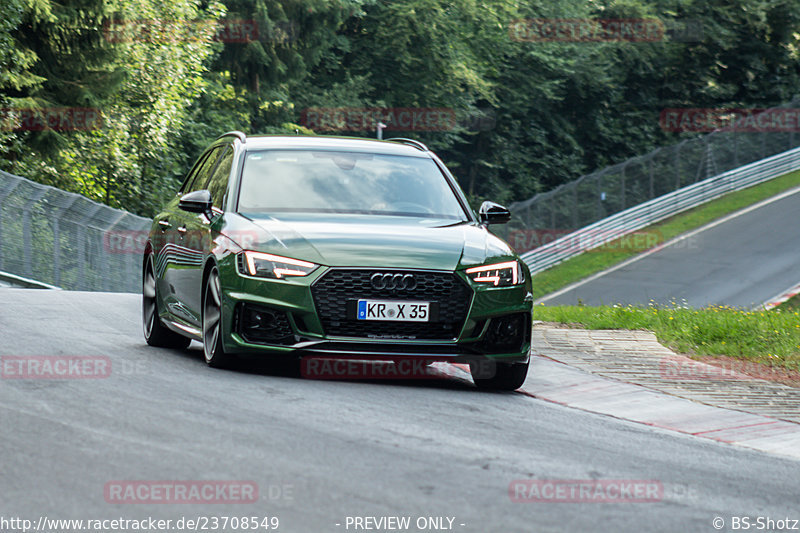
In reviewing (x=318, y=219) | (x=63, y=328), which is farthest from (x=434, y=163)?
(x=63, y=328)

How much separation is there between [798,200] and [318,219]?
4048 centimetres

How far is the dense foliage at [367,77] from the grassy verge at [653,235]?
1239 centimetres

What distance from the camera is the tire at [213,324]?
8.82m

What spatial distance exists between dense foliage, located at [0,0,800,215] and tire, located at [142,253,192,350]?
1850 centimetres

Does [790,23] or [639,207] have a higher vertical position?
[790,23]

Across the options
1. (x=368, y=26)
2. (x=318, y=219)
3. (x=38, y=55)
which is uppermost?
(x=368, y=26)

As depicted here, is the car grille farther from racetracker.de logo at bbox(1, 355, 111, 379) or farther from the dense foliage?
the dense foliage

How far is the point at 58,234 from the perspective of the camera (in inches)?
864

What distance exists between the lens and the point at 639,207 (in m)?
47.2

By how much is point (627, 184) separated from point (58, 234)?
99.9ft

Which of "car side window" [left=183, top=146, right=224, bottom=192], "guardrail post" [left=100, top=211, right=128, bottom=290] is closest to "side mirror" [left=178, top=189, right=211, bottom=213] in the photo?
"car side window" [left=183, top=146, right=224, bottom=192]

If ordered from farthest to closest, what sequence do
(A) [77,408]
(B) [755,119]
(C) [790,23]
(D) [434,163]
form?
(C) [790,23], (B) [755,119], (D) [434,163], (A) [77,408]

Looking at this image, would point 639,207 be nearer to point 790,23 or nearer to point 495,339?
point 790,23

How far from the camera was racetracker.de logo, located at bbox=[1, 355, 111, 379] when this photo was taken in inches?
327
